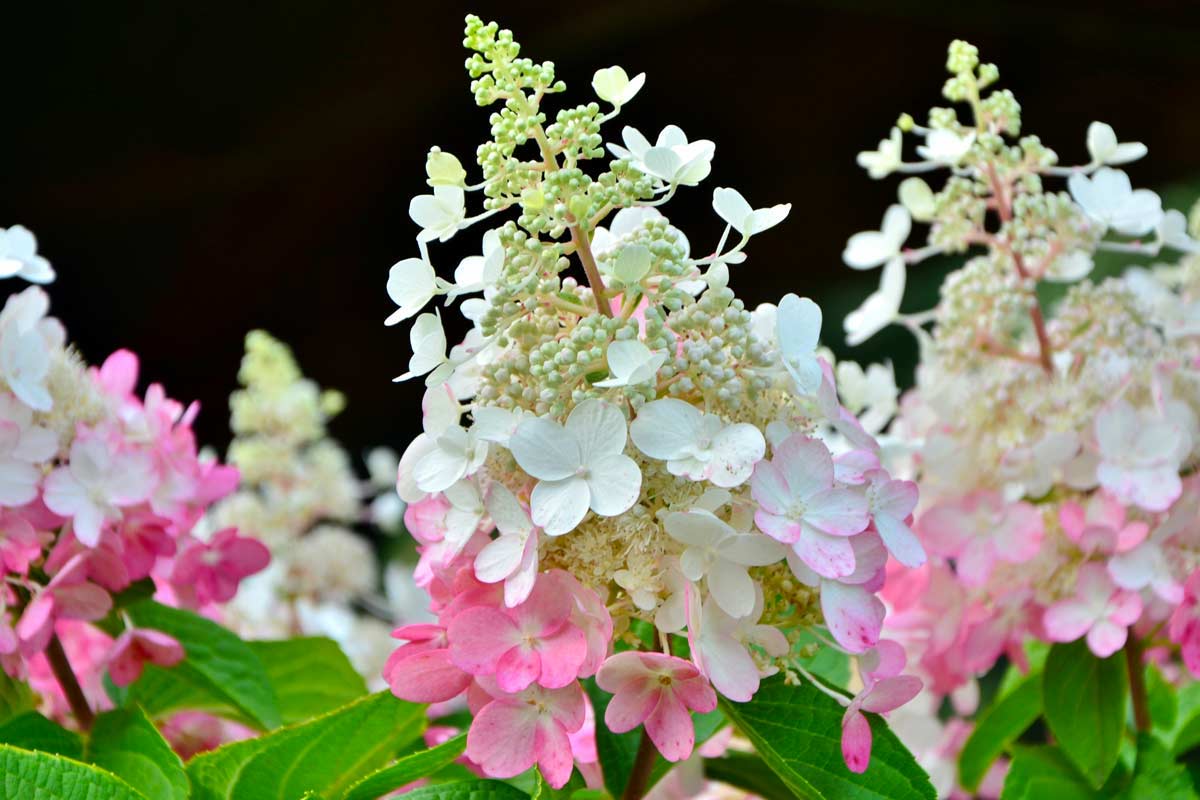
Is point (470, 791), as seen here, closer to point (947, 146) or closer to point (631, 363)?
point (631, 363)

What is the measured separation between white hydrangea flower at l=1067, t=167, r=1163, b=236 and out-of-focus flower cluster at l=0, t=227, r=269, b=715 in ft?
1.59

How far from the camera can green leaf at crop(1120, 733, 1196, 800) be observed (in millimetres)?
662

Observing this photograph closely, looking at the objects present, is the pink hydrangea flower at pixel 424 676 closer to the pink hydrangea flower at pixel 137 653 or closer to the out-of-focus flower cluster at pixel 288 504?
the pink hydrangea flower at pixel 137 653

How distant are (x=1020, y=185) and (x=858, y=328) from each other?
0.12m

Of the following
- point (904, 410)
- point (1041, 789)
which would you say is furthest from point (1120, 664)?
point (904, 410)

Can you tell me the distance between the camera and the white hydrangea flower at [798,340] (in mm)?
501

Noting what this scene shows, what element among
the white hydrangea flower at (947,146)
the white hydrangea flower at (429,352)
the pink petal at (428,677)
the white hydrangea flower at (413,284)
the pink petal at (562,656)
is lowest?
the pink petal at (428,677)

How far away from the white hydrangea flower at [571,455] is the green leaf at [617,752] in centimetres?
16

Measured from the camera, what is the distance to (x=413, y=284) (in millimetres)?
515

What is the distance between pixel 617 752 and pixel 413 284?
0.25m

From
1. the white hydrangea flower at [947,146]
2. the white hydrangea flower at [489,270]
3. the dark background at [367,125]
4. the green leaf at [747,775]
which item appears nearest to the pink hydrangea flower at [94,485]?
the white hydrangea flower at [489,270]

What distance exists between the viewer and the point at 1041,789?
2.21 feet

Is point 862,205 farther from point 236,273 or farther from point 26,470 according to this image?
point 26,470

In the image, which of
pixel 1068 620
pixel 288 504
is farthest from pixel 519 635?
pixel 288 504
